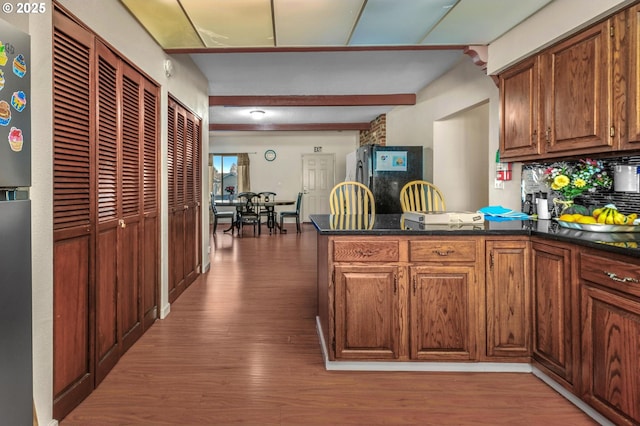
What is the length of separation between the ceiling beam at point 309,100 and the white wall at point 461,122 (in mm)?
532

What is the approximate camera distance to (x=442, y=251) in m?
2.23

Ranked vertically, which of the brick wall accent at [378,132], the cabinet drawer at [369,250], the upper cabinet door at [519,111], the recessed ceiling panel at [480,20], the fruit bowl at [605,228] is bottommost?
the cabinet drawer at [369,250]

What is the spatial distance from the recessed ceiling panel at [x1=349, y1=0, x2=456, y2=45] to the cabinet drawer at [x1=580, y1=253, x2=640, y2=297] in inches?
66.5

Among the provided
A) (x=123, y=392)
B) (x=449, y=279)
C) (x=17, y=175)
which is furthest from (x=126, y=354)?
(x=449, y=279)

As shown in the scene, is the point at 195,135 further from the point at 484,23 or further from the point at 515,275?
the point at 515,275

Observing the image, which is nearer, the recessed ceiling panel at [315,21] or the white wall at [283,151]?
the recessed ceiling panel at [315,21]

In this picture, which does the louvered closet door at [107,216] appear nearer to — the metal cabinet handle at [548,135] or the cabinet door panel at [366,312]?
the cabinet door panel at [366,312]

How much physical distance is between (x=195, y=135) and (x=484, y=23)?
3119 millimetres

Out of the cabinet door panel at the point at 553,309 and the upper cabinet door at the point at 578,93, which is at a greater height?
the upper cabinet door at the point at 578,93

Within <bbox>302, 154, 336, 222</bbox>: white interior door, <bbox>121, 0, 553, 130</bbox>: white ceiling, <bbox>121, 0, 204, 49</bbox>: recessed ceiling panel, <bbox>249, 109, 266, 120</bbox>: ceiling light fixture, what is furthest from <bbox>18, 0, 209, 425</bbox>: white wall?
<bbox>302, 154, 336, 222</bbox>: white interior door

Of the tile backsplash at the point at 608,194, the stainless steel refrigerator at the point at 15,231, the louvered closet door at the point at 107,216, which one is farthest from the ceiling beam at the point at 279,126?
the stainless steel refrigerator at the point at 15,231

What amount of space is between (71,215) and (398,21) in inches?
91.1

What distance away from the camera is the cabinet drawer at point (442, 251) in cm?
223

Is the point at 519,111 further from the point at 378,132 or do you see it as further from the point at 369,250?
the point at 378,132
